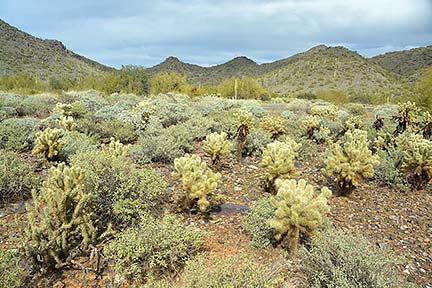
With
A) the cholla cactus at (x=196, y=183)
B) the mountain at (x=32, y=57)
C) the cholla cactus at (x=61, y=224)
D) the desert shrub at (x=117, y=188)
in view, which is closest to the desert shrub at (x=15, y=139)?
the desert shrub at (x=117, y=188)

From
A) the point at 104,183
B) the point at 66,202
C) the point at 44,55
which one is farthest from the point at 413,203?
the point at 44,55

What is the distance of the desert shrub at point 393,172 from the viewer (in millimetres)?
7172

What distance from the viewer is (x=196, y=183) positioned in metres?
5.34

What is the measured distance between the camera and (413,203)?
6402 mm

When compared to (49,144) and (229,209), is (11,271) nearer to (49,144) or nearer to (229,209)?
(229,209)

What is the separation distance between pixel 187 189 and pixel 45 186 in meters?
2.06

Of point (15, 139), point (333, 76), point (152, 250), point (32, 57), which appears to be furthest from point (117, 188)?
point (333, 76)

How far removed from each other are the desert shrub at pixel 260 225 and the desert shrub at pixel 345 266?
65 cm

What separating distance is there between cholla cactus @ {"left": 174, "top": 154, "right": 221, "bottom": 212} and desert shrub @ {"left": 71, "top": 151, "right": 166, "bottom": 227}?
412 millimetres

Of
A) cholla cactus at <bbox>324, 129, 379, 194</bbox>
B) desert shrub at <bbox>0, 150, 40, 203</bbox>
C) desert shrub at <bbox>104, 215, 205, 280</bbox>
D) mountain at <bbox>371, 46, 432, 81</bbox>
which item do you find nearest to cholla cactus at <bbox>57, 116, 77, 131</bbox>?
desert shrub at <bbox>0, 150, 40, 203</bbox>

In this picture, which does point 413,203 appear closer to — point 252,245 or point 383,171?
point 383,171

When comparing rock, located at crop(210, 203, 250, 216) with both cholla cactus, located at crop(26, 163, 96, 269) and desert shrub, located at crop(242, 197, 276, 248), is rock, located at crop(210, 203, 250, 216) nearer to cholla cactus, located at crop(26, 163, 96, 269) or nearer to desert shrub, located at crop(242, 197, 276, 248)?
desert shrub, located at crop(242, 197, 276, 248)

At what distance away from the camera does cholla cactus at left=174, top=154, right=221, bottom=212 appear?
5269mm

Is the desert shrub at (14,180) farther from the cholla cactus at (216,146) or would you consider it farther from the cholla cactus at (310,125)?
the cholla cactus at (310,125)
